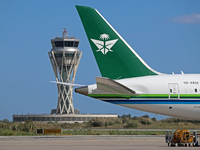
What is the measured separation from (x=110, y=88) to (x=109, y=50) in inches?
151

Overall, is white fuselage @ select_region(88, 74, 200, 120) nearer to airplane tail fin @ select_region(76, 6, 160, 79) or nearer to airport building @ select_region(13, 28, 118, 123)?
airplane tail fin @ select_region(76, 6, 160, 79)

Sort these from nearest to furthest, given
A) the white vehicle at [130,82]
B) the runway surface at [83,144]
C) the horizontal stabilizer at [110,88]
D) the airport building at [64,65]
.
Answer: the runway surface at [83,144]
the horizontal stabilizer at [110,88]
the white vehicle at [130,82]
the airport building at [64,65]

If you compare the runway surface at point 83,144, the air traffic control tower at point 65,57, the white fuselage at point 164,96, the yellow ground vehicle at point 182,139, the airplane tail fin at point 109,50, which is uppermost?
the air traffic control tower at point 65,57

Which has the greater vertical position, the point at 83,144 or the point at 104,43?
the point at 104,43

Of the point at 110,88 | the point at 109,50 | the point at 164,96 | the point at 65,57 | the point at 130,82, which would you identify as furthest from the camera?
the point at 65,57

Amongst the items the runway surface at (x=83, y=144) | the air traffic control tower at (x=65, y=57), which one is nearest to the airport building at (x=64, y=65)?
the air traffic control tower at (x=65, y=57)

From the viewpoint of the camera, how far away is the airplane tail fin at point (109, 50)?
1636 inches

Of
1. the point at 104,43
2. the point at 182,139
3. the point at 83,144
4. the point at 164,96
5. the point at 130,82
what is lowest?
the point at 83,144

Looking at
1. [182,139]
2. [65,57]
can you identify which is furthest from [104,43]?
[65,57]

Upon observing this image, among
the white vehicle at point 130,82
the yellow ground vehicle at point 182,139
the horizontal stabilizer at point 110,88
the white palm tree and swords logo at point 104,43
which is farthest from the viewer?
the white palm tree and swords logo at point 104,43

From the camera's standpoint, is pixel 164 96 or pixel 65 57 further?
pixel 65 57

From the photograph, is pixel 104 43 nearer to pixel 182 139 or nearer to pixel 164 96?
pixel 164 96

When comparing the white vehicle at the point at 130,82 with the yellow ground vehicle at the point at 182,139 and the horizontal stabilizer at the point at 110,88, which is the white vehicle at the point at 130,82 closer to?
the horizontal stabilizer at the point at 110,88

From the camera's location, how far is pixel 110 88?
39281 millimetres
